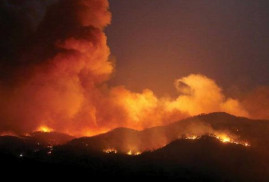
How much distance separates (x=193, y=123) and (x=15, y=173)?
179 ft

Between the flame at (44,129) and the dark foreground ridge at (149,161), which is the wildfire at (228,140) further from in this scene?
the flame at (44,129)

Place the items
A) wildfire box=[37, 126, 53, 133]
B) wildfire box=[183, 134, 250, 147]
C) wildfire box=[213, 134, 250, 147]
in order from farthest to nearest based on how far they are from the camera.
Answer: wildfire box=[37, 126, 53, 133], wildfire box=[183, 134, 250, 147], wildfire box=[213, 134, 250, 147]

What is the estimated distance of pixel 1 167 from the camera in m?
58.1

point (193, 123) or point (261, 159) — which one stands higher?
point (193, 123)

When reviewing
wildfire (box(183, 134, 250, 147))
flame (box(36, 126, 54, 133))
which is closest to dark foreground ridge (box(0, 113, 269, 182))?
wildfire (box(183, 134, 250, 147))

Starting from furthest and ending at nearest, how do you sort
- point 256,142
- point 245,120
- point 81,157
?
point 245,120
point 256,142
point 81,157

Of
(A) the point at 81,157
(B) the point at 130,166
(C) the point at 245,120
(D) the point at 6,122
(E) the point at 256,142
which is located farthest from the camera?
(D) the point at 6,122

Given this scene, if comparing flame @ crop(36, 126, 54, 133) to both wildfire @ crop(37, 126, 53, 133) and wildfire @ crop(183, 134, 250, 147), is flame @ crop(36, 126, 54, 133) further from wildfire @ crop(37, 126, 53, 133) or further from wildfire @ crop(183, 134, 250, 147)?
wildfire @ crop(183, 134, 250, 147)

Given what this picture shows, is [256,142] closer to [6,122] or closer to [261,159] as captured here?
[261,159]

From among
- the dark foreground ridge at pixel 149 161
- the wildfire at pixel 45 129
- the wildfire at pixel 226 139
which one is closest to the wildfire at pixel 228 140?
the wildfire at pixel 226 139

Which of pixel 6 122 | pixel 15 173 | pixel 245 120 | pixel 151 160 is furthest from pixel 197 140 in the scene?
pixel 6 122

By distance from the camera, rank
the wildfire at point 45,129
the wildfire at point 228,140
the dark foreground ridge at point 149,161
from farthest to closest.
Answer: the wildfire at point 45,129 → the wildfire at point 228,140 → the dark foreground ridge at point 149,161

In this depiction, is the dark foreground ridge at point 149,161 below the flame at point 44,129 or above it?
below

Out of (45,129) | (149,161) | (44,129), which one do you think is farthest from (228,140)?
(44,129)
